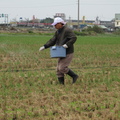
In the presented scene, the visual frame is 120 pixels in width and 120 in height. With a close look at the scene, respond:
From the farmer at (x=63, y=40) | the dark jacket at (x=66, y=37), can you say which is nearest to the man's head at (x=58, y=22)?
the farmer at (x=63, y=40)

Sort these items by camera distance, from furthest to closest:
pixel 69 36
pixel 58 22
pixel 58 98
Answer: pixel 69 36
pixel 58 22
pixel 58 98

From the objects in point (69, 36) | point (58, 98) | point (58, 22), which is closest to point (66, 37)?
point (69, 36)

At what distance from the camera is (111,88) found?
22.2 ft

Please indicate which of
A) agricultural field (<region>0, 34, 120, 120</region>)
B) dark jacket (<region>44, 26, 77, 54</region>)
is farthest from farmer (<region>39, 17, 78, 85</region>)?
agricultural field (<region>0, 34, 120, 120</region>)

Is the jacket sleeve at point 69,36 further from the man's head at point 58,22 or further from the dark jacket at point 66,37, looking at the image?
the man's head at point 58,22

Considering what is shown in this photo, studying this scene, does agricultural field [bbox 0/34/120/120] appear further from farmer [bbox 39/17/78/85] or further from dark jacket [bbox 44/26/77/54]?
dark jacket [bbox 44/26/77/54]

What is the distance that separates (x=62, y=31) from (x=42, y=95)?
67.2 inches

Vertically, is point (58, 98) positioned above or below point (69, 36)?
below

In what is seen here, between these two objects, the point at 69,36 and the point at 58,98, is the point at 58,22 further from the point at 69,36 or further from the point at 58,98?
the point at 58,98

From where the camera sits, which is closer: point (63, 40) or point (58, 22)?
point (58, 22)

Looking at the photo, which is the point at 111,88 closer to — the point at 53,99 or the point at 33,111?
the point at 53,99

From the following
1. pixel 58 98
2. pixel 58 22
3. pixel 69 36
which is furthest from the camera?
pixel 69 36

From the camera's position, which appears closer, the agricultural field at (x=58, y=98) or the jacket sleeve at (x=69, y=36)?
the agricultural field at (x=58, y=98)

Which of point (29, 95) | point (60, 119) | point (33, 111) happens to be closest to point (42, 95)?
point (29, 95)
